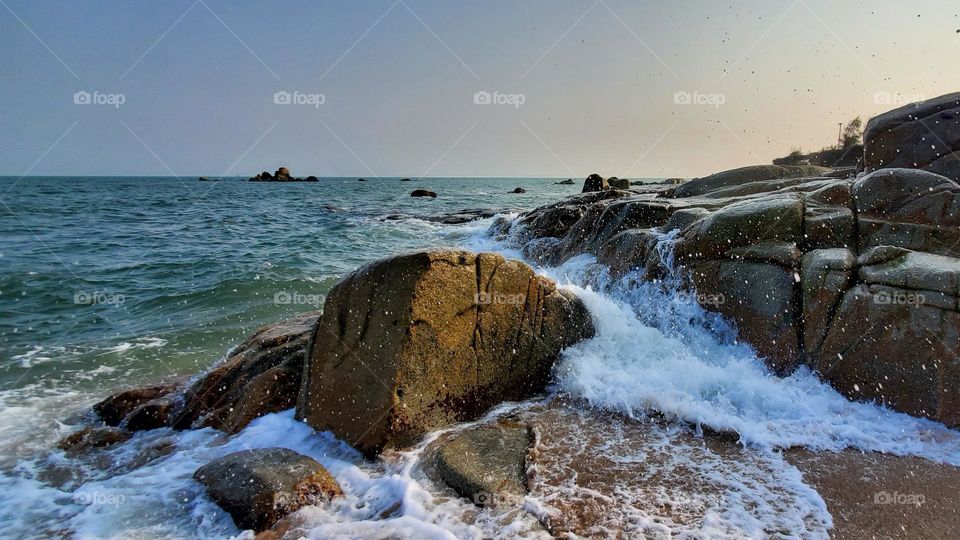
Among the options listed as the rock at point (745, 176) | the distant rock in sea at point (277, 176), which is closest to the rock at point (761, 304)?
the rock at point (745, 176)

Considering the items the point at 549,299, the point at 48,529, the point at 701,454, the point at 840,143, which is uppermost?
the point at 840,143

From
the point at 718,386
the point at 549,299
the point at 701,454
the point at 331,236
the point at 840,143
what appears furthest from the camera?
the point at 840,143

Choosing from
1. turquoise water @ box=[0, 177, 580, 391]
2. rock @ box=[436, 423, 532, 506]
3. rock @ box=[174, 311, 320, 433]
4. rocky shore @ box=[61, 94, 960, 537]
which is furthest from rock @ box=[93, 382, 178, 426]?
rock @ box=[436, 423, 532, 506]

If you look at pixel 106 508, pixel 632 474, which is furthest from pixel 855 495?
pixel 106 508

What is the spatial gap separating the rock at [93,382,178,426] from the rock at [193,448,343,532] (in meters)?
2.89

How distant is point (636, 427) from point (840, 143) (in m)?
47.9

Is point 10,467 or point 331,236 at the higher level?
point 331,236

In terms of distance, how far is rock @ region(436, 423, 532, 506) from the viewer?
14.0ft

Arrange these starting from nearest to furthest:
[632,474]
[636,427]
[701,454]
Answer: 1. [632,474]
2. [701,454]
3. [636,427]

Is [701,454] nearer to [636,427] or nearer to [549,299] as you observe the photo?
[636,427]

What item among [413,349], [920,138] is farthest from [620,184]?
[413,349]

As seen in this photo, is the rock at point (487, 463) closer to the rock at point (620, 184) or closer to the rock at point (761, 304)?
the rock at point (761, 304)

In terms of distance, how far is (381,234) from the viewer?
26.1 metres

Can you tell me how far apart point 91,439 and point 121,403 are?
86 cm
